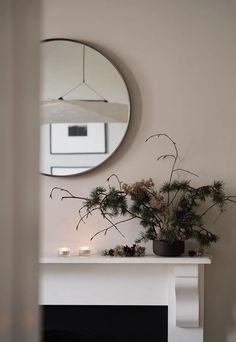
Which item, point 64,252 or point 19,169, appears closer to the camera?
point 19,169

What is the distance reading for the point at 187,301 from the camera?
1.87 m

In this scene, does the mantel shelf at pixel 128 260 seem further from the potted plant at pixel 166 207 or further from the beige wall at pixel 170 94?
the beige wall at pixel 170 94

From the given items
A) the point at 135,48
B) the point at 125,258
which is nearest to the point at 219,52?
the point at 135,48

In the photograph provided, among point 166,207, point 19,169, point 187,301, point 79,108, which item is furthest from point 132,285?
point 19,169

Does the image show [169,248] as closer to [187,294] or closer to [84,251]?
[187,294]

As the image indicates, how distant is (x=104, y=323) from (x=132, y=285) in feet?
0.84

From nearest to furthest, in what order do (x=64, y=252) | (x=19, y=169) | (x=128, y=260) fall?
(x=19, y=169)
(x=128, y=260)
(x=64, y=252)

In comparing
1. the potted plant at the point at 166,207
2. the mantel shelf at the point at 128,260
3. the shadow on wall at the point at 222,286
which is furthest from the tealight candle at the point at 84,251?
the shadow on wall at the point at 222,286

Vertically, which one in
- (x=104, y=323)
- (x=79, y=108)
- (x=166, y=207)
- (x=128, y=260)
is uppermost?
(x=79, y=108)

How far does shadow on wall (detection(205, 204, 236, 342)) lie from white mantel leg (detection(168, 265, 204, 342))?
0.37ft

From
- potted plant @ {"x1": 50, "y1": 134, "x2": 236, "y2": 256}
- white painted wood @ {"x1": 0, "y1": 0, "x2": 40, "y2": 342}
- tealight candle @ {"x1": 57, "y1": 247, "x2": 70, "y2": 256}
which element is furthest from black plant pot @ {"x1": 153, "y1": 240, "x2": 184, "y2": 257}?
white painted wood @ {"x1": 0, "y1": 0, "x2": 40, "y2": 342}

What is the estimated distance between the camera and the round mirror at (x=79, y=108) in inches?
79.7

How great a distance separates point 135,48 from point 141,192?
767 millimetres

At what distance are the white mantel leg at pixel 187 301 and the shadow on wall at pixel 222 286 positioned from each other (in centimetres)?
11
